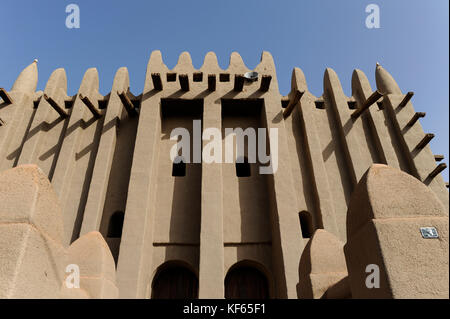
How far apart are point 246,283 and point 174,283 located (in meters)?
2.16

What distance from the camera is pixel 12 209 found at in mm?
3285

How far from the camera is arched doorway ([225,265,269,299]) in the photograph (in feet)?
32.2

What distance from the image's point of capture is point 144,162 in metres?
10.6

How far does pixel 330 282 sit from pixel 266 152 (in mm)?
6851

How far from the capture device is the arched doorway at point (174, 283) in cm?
977

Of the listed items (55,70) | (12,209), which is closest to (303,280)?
(12,209)

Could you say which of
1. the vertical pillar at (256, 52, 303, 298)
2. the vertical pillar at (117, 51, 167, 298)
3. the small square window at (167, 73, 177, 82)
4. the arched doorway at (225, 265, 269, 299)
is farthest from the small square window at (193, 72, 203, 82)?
the arched doorway at (225, 265, 269, 299)

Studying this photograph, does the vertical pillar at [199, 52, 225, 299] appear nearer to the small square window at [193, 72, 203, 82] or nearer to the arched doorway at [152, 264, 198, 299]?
the small square window at [193, 72, 203, 82]

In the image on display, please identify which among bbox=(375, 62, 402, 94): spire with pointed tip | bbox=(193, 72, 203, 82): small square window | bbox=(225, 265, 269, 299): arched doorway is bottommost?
bbox=(225, 265, 269, 299): arched doorway

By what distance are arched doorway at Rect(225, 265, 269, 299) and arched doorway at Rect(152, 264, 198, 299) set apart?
103 cm

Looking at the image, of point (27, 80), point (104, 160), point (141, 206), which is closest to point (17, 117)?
point (27, 80)

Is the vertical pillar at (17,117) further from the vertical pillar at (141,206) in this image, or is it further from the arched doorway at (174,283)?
the arched doorway at (174,283)

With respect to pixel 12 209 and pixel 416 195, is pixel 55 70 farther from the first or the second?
pixel 416 195
